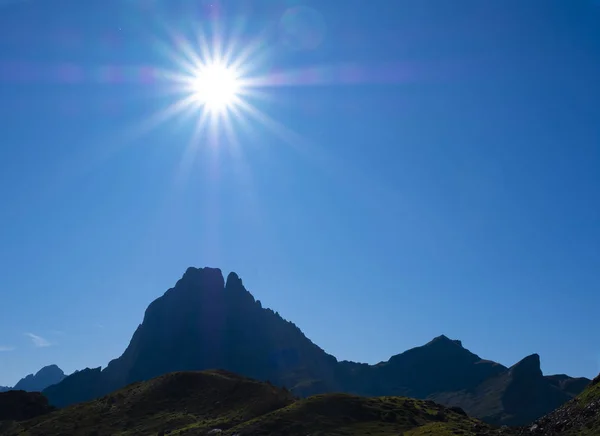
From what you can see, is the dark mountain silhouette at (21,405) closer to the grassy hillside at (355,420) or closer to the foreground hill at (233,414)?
the foreground hill at (233,414)

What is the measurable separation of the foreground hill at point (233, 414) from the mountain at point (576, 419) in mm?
15799

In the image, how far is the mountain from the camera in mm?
49000

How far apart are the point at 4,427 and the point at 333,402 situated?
83939 mm

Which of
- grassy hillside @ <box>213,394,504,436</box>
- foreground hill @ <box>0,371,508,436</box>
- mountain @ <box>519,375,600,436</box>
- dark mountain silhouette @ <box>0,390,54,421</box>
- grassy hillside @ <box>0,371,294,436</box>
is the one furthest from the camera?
dark mountain silhouette @ <box>0,390,54,421</box>

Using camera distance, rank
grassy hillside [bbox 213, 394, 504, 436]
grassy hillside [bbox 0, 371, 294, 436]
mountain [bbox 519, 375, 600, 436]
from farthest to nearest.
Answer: grassy hillside [bbox 0, 371, 294, 436] < grassy hillside [bbox 213, 394, 504, 436] < mountain [bbox 519, 375, 600, 436]

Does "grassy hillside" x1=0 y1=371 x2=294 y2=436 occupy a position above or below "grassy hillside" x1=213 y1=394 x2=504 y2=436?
above

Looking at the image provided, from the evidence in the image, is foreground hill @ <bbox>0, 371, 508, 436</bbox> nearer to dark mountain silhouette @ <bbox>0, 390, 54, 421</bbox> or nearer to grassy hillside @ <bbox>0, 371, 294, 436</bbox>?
grassy hillside @ <bbox>0, 371, 294, 436</bbox>

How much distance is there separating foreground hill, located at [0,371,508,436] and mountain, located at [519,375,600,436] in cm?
1580

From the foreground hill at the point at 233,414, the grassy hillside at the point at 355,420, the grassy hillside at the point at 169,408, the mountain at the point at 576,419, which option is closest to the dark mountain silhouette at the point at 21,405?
the foreground hill at the point at 233,414

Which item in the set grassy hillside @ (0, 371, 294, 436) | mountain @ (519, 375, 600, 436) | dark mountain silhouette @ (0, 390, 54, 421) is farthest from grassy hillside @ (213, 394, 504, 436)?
dark mountain silhouette @ (0, 390, 54, 421)

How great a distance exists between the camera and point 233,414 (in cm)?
10250

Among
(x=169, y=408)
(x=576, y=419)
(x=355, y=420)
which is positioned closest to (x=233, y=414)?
(x=169, y=408)

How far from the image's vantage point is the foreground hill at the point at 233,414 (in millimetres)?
84375

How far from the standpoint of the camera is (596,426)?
4778cm
